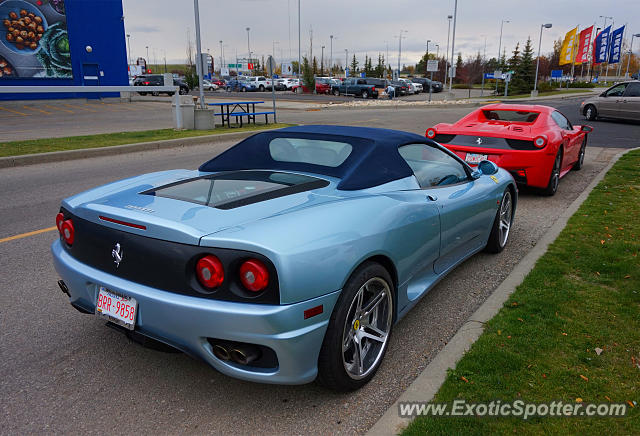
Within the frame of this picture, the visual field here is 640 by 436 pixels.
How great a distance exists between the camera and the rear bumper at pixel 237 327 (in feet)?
7.54

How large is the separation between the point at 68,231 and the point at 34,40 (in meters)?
33.9

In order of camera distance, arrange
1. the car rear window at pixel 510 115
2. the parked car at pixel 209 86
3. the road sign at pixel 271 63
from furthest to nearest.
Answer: the parked car at pixel 209 86 < the road sign at pixel 271 63 < the car rear window at pixel 510 115

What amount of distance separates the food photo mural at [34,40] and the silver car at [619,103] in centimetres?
3037

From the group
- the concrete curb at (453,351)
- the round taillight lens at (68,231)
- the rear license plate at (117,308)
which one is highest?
the round taillight lens at (68,231)

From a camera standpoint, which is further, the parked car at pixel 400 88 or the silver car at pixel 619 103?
the parked car at pixel 400 88

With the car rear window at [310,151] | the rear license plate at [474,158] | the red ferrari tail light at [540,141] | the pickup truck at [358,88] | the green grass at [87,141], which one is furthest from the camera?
the pickup truck at [358,88]

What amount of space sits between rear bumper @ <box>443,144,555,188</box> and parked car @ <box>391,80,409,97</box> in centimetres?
4103

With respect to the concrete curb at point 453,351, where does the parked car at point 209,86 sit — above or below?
above

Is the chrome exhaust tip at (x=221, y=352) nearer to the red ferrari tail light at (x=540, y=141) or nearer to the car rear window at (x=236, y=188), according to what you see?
the car rear window at (x=236, y=188)

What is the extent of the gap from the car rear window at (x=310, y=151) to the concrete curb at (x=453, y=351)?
1.42 meters

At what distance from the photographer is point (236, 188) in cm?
318

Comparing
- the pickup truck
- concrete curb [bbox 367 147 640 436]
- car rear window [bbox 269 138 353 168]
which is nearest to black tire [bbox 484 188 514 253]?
concrete curb [bbox 367 147 640 436]

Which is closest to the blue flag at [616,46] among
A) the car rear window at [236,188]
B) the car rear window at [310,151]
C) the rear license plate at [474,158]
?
the rear license plate at [474,158]

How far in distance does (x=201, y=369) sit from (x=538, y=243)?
148 inches
